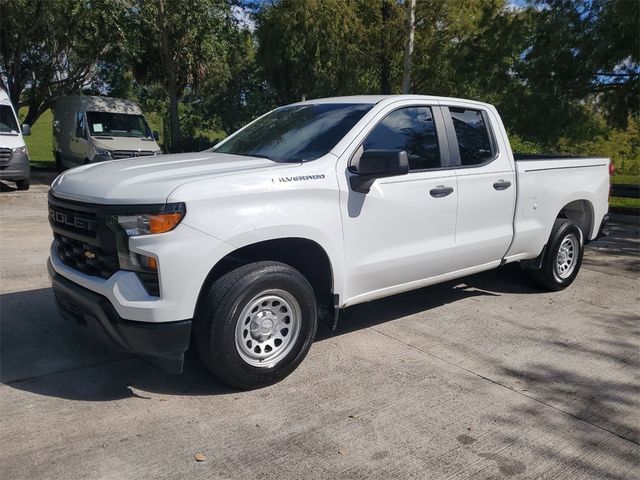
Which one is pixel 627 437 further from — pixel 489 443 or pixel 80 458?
pixel 80 458

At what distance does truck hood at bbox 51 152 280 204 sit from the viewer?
3.36 meters

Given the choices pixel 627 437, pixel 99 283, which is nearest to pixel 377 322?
pixel 627 437

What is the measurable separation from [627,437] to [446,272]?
1917mm

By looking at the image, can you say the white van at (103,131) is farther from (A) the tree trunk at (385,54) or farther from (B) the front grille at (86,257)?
(B) the front grille at (86,257)

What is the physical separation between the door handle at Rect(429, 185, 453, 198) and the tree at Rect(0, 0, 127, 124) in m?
14.9

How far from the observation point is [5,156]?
12852 mm

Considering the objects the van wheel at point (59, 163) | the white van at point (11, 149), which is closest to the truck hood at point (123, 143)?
the white van at point (11, 149)

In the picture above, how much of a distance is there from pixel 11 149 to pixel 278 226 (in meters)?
11.4

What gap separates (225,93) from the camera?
94.9 feet

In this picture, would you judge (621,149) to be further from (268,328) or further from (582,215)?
(268,328)

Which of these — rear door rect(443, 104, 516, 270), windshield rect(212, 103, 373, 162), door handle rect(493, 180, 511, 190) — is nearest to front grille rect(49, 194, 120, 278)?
windshield rect(212, 103, 373, 162)

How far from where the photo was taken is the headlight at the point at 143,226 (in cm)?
328

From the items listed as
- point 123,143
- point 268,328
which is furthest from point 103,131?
point 268,328

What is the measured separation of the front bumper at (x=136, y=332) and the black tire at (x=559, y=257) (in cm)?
415
